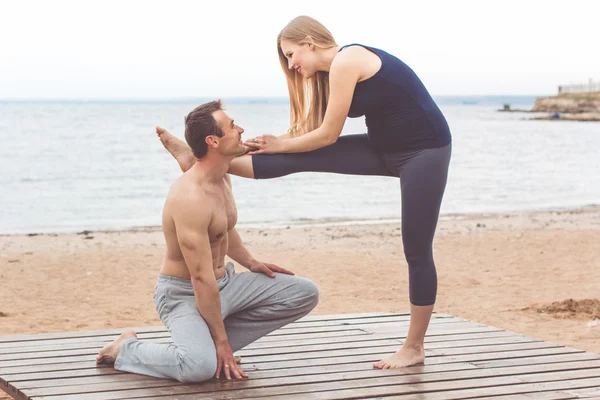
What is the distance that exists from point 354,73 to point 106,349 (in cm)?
186

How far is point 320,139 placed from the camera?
389 cm

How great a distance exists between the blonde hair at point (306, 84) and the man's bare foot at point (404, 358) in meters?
1.25

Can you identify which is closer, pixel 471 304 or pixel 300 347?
pixel 300 347

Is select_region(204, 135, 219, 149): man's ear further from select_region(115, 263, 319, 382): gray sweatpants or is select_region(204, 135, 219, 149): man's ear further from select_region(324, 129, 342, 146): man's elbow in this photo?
select_region(115, 263, 319, 382): gray sweatpants

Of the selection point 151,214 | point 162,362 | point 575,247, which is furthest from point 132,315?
point 151,214

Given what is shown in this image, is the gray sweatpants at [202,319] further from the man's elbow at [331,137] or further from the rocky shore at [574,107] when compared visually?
the rocky shore at [574,107]

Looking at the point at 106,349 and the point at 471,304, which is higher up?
the point at 106,349

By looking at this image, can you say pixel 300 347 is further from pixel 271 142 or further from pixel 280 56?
pixel 280 56

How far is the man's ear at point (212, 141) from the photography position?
366 centimetres

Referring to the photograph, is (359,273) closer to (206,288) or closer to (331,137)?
(331,137)

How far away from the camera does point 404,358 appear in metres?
4.10

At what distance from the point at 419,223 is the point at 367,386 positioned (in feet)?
2.85

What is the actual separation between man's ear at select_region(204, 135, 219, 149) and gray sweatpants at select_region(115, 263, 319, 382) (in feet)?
2.31

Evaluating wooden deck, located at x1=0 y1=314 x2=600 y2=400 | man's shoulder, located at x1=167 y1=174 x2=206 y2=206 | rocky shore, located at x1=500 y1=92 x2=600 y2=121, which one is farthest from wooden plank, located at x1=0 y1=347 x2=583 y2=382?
rocky shore, located at x1=500 y1=92 x2=600 y2=121
